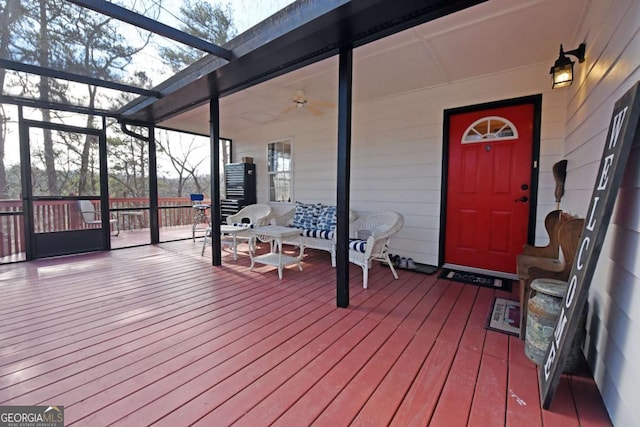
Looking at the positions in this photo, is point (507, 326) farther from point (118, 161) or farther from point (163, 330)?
point (118, 161)

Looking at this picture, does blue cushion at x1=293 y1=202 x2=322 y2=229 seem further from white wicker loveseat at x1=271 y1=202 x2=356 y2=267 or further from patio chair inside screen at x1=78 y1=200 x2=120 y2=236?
patio chair inside screen at x1=78 y1=200 x2=120 y2=236

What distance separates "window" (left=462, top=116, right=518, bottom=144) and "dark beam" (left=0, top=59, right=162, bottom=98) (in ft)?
13.4

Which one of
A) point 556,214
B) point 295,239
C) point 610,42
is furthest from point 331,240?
point 610,42

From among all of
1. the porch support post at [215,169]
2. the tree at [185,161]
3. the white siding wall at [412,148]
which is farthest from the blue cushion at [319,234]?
the tree at [185,161]

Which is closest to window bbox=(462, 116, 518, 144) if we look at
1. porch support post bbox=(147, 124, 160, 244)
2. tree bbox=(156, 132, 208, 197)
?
porch support post bbox=(147, 124, 160, 244)

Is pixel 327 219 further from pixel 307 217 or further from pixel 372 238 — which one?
pixel 372 238

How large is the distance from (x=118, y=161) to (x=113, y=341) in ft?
17.1

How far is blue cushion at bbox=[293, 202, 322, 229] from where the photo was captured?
166 inches

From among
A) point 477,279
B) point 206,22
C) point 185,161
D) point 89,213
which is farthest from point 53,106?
point 477,279

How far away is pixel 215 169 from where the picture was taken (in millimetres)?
3740

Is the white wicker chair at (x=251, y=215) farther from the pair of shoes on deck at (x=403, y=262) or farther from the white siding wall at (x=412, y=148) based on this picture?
the pair of shoes on deck at (x=403, y=262)

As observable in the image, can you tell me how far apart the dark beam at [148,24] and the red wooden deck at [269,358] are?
228 cm

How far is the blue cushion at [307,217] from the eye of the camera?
421 centimetres

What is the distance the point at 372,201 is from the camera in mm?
4270
